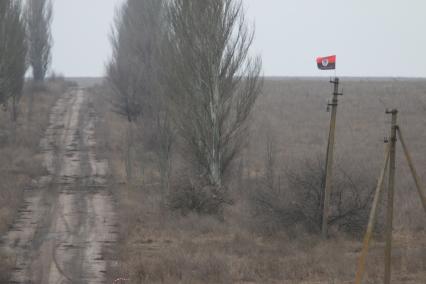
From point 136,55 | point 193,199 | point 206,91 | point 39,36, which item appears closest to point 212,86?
point 206,91

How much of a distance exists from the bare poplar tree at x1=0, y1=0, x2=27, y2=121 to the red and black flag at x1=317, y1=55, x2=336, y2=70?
19.0 metres

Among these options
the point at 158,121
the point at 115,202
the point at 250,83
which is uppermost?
the point at 250,83

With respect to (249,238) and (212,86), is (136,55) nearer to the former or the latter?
(212,86)

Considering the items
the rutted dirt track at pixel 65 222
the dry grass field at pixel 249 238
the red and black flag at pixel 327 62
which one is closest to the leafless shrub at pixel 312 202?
the dry grass field at pixel 249 238

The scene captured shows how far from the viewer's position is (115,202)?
2123cm

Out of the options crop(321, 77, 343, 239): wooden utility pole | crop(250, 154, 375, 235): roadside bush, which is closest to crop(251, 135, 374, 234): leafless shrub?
crop(250, 154, 375, 235): roadside bush

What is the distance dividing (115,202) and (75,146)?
12.6m

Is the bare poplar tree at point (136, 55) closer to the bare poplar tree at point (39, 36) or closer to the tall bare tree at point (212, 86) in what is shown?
the tall bare tree at point (212, 86)

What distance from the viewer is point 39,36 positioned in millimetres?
50375

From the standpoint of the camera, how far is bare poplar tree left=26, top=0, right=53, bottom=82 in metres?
50.2

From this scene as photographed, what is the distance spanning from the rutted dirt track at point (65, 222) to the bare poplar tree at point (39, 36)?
19.3 meters

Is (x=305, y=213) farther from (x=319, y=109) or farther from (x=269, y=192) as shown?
(x=319, y=109)

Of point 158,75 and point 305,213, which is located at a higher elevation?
point 158,75

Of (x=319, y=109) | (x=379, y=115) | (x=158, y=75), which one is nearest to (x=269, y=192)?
(x=158, y=75)
